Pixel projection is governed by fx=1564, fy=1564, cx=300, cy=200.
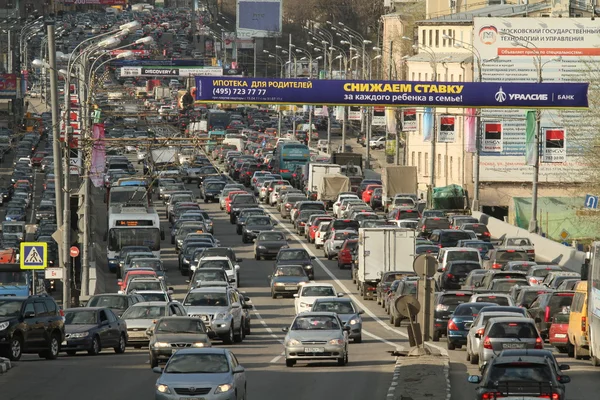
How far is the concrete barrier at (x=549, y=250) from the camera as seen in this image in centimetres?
5726

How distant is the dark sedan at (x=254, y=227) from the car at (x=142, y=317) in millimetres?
31491

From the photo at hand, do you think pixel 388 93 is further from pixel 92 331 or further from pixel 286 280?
pixel 92 331

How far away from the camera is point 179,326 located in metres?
33.2

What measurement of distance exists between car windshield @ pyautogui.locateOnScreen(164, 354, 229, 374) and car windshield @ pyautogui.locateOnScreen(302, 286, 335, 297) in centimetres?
1912

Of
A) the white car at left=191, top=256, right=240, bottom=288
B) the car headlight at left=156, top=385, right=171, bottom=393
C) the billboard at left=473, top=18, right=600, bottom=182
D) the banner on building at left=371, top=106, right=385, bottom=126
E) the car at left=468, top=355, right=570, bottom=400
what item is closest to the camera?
the car at left=468, top=355, right=570, bottom=400

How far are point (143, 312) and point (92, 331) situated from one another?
2437 millimetres

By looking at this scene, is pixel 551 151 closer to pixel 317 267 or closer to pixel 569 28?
pixel 317 267

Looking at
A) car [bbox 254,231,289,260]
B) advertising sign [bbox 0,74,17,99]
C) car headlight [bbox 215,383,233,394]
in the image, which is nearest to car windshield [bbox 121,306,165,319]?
car headlight [bbox 215,383,233,394]

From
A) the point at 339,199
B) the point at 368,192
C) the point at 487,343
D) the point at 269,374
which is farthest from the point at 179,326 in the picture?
the point at 368,192

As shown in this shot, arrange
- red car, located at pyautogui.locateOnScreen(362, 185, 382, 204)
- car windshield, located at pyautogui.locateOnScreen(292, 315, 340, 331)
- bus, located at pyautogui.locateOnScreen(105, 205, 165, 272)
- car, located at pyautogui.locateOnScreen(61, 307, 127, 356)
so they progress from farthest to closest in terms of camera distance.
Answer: red car, located at pyautogui.locateOnScreen(362, 185, 382, 204) < bus, located at pyautogui.locateOnScreen(105, 205, 165, 272) < car, located at pyautogui.locateOnScreen(61, 307, 127, 356) < car windshield, located at pyautogui.locateOnScreen(292, 315, 340, 331)

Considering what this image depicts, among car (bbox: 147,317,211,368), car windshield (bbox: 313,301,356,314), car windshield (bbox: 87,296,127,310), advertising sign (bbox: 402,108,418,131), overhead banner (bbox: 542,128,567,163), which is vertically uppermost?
advertising sign (bbox: 402,108,418,131)

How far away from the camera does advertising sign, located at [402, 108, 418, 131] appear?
273ft

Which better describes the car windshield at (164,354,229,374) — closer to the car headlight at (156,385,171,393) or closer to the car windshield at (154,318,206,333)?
the car headlight at (156,385,171,393)

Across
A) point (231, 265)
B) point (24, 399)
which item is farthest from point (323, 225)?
point (24, 399)
